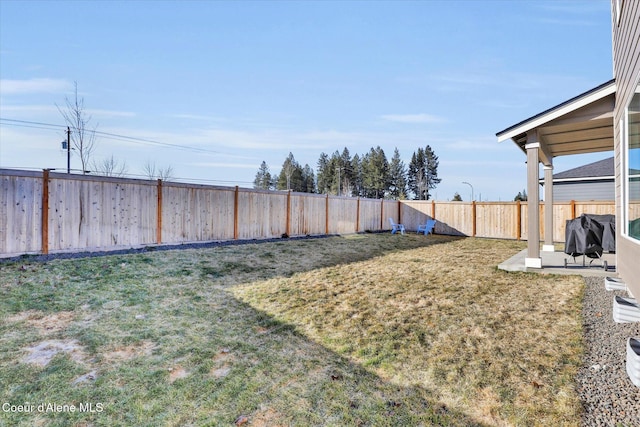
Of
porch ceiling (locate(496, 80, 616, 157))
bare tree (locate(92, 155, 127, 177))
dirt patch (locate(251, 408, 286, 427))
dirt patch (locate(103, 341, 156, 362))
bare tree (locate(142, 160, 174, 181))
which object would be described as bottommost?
dirt patch (locate(251, 408, 286, 427))

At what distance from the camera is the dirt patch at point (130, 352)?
113 inches

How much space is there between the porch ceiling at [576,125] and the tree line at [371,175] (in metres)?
34.4

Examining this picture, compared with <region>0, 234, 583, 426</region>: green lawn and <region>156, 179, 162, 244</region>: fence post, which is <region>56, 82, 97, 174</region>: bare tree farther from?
<region>0, 234, 583, 426</region>: green lawn

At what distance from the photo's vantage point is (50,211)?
6027mm

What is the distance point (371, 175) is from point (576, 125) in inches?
1488

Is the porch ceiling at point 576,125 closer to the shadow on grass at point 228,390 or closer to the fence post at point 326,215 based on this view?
the shadow on grass at point 228,390

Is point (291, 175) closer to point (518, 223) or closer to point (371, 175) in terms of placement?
point (371, 175)

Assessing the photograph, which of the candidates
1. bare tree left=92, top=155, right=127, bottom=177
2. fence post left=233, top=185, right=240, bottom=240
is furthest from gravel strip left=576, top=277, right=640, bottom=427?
bare tree left=92, top=155, right=127, bottom=177

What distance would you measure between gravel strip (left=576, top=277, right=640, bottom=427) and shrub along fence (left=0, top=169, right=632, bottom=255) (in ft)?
25.5

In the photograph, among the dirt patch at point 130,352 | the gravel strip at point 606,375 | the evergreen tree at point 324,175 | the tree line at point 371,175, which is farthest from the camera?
the evergreen tree at point 324,175

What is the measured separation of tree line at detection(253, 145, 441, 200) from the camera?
43.5 meters

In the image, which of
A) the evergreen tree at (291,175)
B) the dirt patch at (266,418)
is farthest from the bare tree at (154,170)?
the dirt patch at (266,418)


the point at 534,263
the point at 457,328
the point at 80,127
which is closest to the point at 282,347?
the point at 457,328

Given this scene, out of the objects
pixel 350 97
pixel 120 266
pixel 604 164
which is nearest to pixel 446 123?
pixel 350 97
